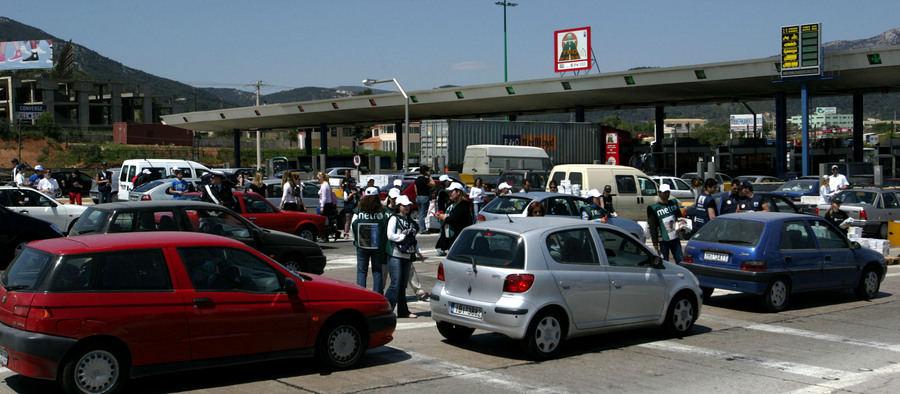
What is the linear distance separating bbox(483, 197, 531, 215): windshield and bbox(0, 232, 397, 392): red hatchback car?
937 cm

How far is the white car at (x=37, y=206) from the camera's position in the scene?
16719mm

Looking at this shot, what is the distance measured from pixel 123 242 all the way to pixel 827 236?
1010cm

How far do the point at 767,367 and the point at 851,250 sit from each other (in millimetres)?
5178

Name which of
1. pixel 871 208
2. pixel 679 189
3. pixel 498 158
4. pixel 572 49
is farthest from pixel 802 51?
pixel 572 49

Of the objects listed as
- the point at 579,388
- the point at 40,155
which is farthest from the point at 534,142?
the point at 40,155

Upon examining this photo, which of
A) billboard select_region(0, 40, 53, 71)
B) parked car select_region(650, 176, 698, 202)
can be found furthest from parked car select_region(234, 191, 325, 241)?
billboard select_region(0, 40, 53, 71)

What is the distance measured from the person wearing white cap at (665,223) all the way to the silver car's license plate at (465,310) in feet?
18.7

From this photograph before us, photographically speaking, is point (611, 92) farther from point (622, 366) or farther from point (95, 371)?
point (95, 371)

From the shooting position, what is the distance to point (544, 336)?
8.39 meters

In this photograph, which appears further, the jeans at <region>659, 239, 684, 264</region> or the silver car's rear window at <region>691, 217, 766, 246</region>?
the jeans at <region>659, 239, 684, 264</region>

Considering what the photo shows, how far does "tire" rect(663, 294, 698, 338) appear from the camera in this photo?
9633mm

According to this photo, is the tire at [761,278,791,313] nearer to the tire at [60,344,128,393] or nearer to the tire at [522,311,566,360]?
the tire at [522,311,566,360]

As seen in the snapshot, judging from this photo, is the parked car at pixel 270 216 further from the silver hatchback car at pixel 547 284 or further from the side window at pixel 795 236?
the side window at pixel 795 236

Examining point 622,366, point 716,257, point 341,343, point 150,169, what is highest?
point 150,169
